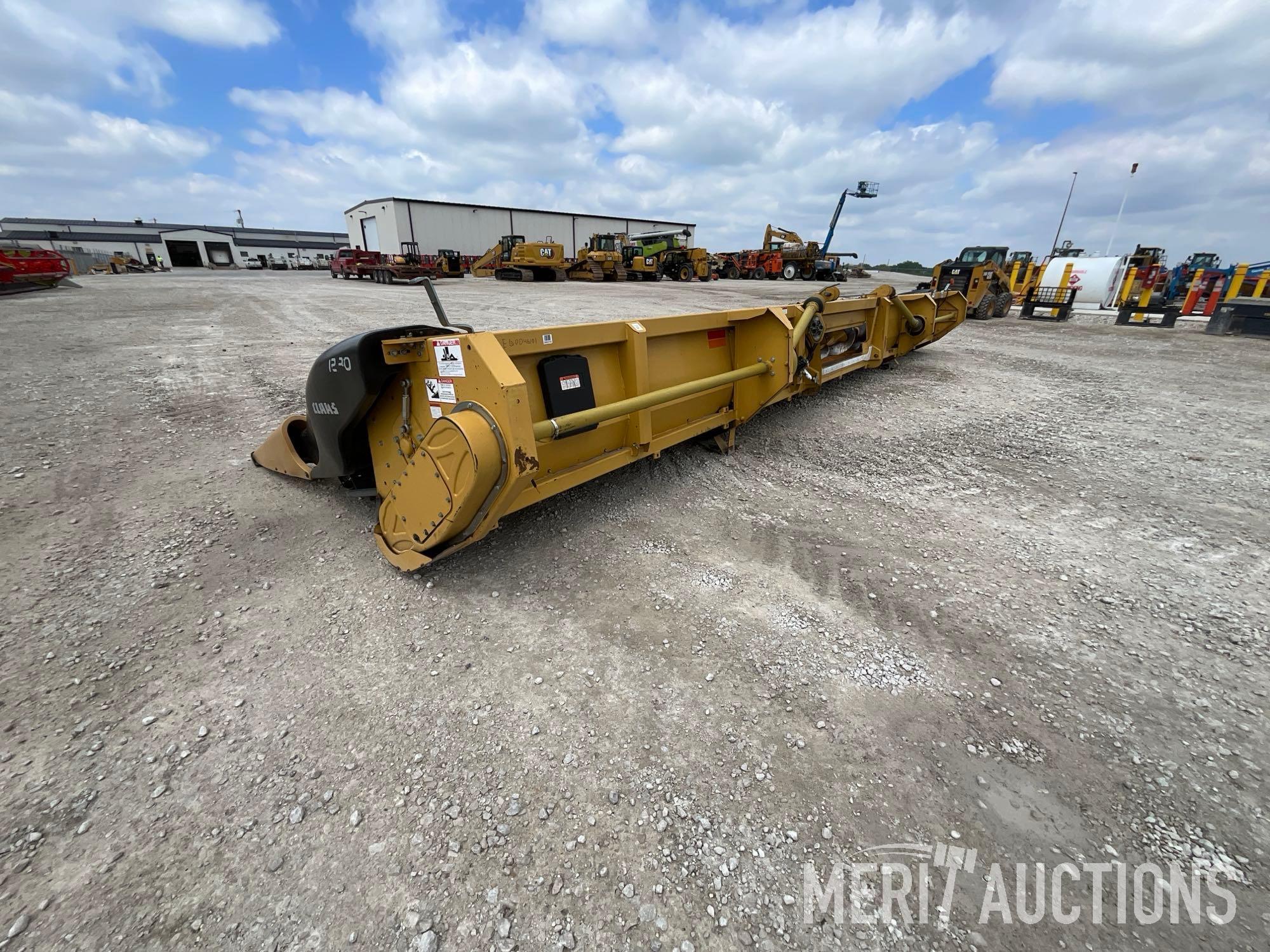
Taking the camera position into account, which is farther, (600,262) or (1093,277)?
(600,262)

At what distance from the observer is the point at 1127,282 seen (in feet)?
54.4

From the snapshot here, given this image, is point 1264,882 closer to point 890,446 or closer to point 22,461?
point 890,446

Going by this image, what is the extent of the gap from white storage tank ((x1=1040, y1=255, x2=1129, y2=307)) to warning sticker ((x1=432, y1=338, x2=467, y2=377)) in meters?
23.4

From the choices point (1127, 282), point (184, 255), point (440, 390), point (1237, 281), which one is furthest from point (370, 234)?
point (1237, 281)

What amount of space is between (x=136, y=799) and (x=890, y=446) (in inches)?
201

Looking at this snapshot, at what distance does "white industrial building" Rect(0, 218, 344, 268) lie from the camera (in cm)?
5369

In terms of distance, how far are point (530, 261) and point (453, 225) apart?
21.0 meters

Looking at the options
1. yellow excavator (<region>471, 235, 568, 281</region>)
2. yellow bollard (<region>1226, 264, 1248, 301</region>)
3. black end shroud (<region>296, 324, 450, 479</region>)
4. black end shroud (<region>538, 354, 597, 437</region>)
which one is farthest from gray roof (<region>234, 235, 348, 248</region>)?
yellow bollard (<region>1226, 264, 1248, 301</region>)

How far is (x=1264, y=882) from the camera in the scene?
1.46m

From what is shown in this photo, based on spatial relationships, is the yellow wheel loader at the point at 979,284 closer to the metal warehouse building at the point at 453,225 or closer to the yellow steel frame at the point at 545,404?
the yellow steel frame at the point at 545,404

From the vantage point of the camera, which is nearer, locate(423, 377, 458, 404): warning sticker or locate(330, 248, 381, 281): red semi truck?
locate(423, 377, 458, 404): warning sticker

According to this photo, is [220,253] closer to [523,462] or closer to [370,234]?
[370,234]

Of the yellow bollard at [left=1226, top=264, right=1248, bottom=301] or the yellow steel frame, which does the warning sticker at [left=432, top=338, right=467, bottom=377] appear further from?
the yellow bollard at [left=1226, top=264, right=1248, bottom=301]

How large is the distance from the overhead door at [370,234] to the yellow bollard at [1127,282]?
4939 centimetres
